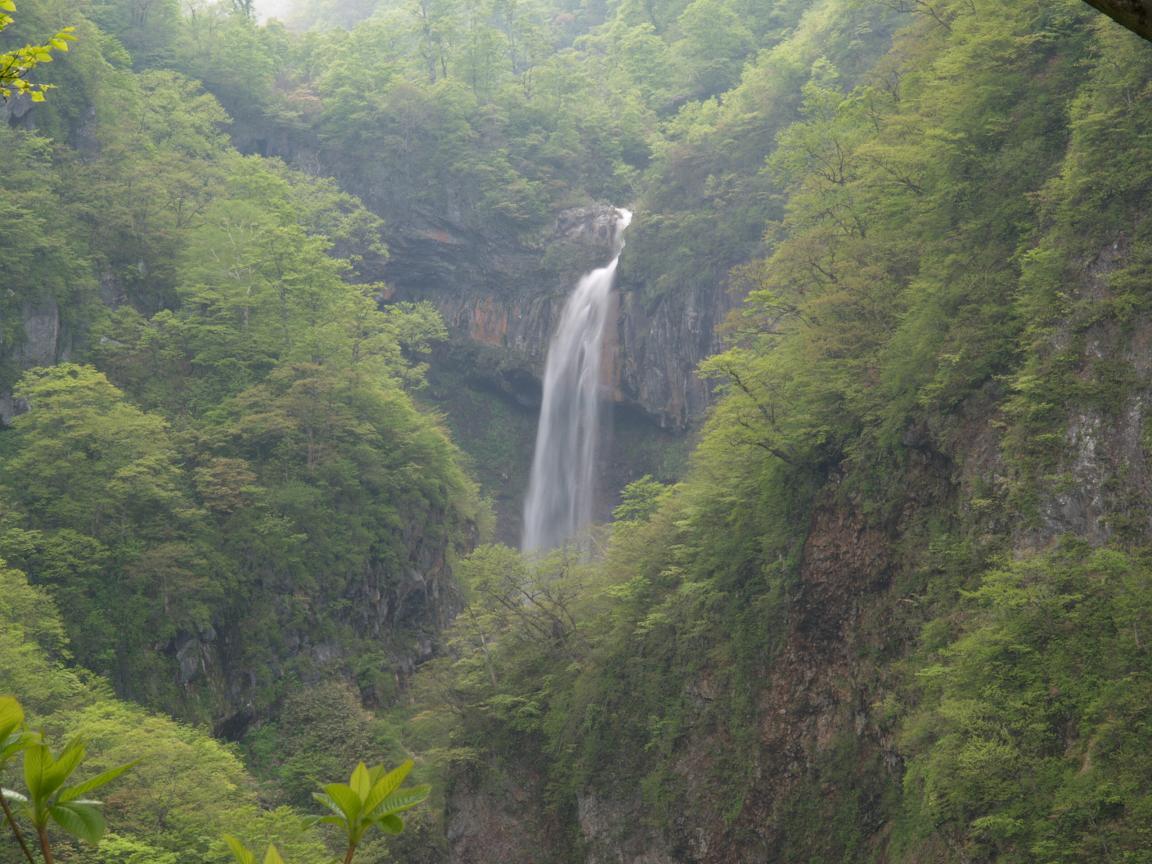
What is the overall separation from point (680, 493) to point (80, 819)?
17.9 meters

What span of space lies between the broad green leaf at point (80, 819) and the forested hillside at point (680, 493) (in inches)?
361

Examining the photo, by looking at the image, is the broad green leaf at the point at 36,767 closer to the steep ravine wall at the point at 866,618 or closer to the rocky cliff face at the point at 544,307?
the steep ravine wall at the point at 866,618

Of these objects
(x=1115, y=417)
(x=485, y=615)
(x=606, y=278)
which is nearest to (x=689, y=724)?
(x=485, y=615)

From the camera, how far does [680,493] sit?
66.7 feet

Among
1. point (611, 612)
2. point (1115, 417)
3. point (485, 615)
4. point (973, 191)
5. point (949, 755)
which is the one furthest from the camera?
point (485, 615)

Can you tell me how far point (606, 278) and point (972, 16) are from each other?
21930mm

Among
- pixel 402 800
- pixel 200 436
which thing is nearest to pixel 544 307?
pixel 200 436

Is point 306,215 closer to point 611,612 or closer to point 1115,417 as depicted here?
point 611,612

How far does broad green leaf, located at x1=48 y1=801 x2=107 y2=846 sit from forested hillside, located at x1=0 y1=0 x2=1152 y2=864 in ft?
30.1

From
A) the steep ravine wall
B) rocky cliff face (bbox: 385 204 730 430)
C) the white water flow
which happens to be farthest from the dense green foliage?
the steep ravine wall

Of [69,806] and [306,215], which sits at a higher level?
[306,215]

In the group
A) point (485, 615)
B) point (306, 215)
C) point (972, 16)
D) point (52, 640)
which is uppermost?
point (972, 16)

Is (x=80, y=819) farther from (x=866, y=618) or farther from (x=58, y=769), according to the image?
(x=866, y=618)

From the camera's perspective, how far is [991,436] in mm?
14398
